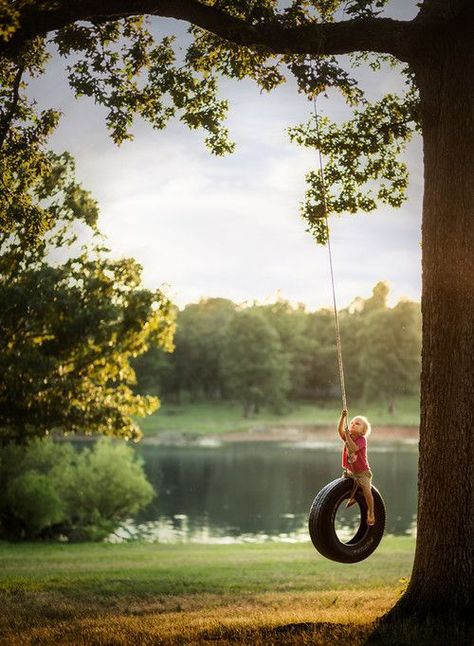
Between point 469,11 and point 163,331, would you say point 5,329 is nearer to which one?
point 163,331

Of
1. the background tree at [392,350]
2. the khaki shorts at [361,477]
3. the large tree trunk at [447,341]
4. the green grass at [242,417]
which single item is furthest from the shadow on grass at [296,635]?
the background tree at [392,350]

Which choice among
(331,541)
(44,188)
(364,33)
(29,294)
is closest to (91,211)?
(44,188)

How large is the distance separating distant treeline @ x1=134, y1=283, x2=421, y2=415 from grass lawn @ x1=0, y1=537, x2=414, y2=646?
60.9 meters

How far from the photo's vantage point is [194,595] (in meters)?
11.0

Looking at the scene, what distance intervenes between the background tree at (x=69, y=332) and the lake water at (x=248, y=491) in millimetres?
10170

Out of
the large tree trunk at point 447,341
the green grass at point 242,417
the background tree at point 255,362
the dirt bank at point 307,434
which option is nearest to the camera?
the large tree trunk at point 447,341

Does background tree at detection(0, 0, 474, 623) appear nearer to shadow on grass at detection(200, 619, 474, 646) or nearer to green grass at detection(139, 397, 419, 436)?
shadow on grass at detection(200, 619, 474, 646)

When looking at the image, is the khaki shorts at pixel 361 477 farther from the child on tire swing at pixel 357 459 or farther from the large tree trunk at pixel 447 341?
the large tree trunk at pixel 447 341

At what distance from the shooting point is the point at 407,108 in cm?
1018

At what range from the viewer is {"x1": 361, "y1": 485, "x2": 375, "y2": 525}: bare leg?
758cm

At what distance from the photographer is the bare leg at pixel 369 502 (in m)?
7.58

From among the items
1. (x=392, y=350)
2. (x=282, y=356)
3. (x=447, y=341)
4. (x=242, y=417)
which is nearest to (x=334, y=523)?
(x=447, y=341)

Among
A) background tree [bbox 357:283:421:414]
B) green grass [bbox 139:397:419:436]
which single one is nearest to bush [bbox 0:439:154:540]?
green grass [bbox 139:397:419:436]

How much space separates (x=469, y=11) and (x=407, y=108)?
A: 3.06m
